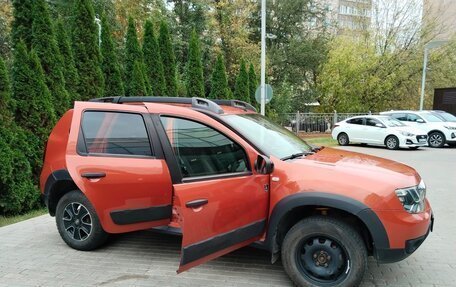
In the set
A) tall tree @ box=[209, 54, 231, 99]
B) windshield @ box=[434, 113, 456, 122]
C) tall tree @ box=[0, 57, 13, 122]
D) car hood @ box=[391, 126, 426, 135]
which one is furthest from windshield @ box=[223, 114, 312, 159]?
windshield @ box=[434, 113, 456, 122]

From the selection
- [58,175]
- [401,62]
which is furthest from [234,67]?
[58,175]

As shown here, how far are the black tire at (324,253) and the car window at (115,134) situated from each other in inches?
69.6

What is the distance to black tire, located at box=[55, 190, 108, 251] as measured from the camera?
14.0 ft

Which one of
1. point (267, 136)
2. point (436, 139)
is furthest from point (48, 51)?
point (436, 139)

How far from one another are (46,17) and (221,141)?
591 cm

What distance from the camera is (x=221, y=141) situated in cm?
357

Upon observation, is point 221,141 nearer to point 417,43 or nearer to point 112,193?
point 112,193

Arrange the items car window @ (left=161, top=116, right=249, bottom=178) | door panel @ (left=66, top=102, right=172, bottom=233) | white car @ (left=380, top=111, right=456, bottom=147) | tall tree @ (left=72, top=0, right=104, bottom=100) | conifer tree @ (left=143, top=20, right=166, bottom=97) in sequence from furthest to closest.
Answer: white car @ (left=380, top=111, right=456, bottom=147) < conifer tree @ (left=143, top=20, right=166, bottom=97) < tall tree @ (left=72, top=0, right=104, bottom=100) < door panel @ (left=66, top=102, right=172, bottom=233) < car window @ (left=161, top=116, right=249, bottom=178)

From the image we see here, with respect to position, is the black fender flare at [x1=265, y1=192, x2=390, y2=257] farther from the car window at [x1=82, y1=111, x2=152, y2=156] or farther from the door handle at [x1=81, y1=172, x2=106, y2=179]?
the door handle at [x1=81, y1=172, x2=106, y2=179]

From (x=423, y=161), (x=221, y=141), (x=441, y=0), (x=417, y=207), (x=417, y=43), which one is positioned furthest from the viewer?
(x=441, y=0)

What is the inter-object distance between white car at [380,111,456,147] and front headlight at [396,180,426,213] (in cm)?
1606

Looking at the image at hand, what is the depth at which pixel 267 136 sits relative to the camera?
13.1ft

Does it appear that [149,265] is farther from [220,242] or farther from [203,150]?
[203,150]

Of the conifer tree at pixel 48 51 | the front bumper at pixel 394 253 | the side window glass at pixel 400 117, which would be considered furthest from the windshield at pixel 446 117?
the conifer tree at pixel 48 51
